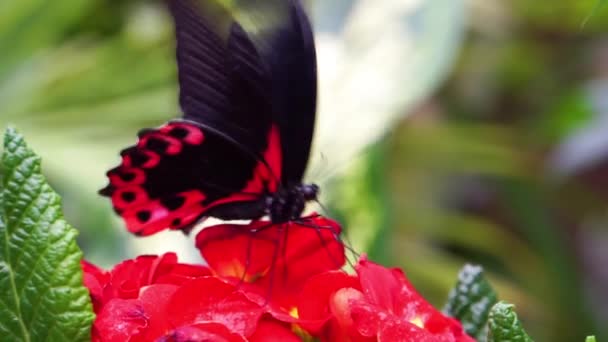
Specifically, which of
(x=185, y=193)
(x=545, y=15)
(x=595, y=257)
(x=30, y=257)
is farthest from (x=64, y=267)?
(x=595, y=257)

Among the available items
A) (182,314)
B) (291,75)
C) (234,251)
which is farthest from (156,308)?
(291,75)

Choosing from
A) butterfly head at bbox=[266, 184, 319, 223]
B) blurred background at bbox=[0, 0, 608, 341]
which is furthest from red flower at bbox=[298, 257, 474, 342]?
blurred background at bbox=[0, 0, 608, 341]

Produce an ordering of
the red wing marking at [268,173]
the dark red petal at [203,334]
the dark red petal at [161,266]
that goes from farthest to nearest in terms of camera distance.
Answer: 1. the red wing marking at [268,173]
2. the dark red petal at [161,266]
3. the dark red petal at [203,334]

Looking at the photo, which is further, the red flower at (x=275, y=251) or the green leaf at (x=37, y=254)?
the red flower at (x=275, y=251)

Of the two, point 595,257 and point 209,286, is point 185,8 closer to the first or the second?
point 209,286

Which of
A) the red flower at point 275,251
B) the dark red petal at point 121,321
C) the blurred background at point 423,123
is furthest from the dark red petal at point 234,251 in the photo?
Answer: the blurred background at point 423,123

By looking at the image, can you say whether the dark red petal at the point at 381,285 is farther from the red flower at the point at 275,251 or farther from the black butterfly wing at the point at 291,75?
the black butterfly wing at the point at 291,75
